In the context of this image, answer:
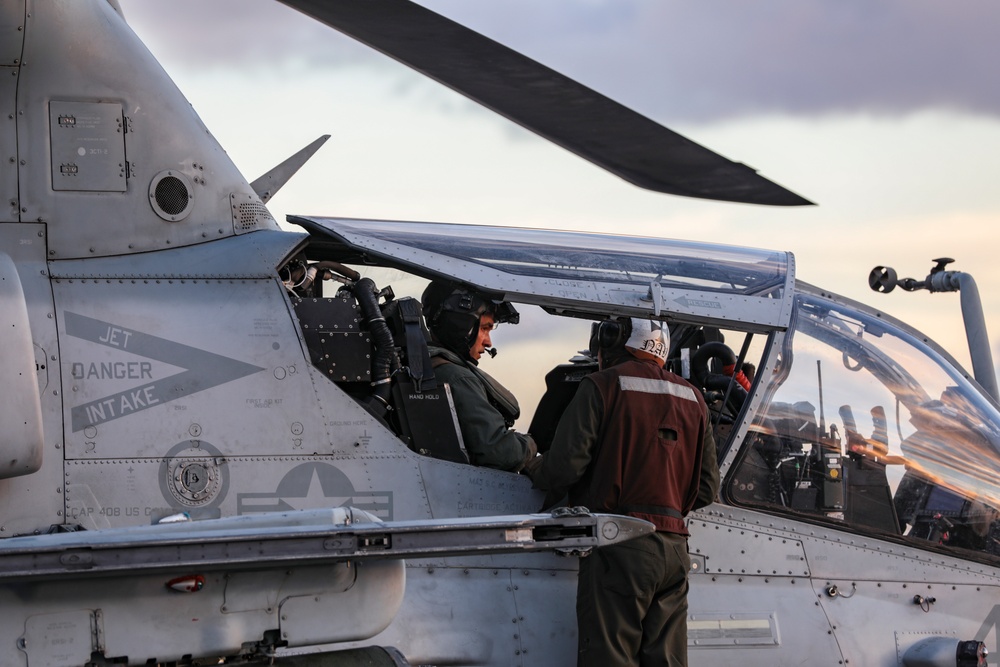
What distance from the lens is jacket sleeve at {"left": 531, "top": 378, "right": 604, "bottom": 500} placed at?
4906 millimetres

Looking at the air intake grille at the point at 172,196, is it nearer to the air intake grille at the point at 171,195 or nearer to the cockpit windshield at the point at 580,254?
the air intake grille at the point at 171,195

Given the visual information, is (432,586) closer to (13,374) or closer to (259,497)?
(259,497)

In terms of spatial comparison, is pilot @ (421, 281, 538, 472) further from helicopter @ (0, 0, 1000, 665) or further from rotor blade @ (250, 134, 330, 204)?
rotor blade @ (250, 134, 330, 204)

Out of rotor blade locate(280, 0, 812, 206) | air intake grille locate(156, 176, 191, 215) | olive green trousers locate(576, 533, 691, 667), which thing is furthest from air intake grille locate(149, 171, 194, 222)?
olive green trousers locate(576, 533, 691, 667)

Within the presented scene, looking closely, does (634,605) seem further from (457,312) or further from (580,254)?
(580,254)

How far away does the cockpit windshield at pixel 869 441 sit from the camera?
5195 mm

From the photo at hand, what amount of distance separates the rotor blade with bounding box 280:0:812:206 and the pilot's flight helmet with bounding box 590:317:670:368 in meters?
1.43

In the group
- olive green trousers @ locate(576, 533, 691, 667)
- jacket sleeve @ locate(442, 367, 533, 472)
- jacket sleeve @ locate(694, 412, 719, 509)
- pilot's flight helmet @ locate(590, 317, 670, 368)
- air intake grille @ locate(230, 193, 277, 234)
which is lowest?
olive green trousers @ locate(576, 533, 691, 667)

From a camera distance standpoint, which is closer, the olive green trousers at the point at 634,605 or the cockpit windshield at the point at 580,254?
the olive green trousers at the point at 634,605

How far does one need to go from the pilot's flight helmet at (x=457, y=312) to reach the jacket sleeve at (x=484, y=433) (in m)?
0.20

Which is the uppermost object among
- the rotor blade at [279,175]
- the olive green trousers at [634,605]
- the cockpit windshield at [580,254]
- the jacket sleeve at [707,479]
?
the rotor blade at [279,175]

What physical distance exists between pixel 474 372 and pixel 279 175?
165 centimetres

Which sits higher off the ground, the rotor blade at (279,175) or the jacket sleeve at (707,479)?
the rotor blade at (279,175)

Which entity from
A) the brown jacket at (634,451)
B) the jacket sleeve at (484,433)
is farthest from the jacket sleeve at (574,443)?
the jacket sleeve at (484,433)
